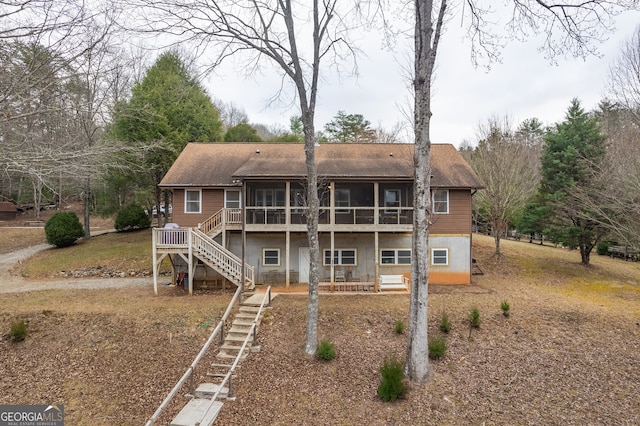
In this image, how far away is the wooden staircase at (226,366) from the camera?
6993 mm

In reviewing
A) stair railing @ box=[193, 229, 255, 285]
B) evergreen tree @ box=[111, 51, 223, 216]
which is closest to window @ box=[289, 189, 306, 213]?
stair railing @ box=[193, 229, 255, 285]

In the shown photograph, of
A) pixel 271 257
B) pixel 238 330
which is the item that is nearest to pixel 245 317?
pixel 238 330

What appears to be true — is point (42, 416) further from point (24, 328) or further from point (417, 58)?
point (417, 58)

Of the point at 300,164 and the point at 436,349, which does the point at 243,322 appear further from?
the point at 300,164

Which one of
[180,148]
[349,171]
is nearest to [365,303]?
[349,171]

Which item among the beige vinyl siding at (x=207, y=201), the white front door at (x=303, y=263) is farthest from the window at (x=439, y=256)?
the beige vinyl siding at (x=207, y=201)

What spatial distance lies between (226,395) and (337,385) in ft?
8.85

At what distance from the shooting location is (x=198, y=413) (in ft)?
23.2

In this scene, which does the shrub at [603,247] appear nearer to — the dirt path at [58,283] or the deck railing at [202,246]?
the deck railing at [202,246]

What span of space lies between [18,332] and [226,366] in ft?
22.3

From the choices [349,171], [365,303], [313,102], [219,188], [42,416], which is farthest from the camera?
[219,188]

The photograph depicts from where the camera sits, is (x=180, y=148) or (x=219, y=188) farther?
(x=180, y=148)

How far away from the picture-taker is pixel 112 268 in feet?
61.8

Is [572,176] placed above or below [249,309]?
above
